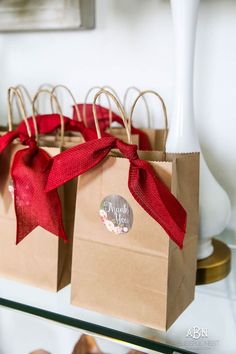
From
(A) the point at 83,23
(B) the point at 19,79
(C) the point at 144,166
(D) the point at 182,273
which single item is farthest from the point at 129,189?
(B) the point at 19,79

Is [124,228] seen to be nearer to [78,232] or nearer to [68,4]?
[78,232]

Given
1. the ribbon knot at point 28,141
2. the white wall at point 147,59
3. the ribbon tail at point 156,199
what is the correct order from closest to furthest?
the ribbon tail at point 156,199, the ribbon knot at point 28,141, the white wall at point 147,59

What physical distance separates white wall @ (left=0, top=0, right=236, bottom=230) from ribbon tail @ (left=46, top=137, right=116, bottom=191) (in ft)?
1.03

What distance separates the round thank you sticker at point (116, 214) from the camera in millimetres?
527

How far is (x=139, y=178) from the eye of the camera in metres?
0.50

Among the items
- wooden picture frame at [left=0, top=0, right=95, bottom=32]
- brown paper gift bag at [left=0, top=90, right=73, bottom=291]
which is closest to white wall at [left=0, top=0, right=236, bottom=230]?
wooden picture frame at [left=0, top=0, right=95, bottom=32]

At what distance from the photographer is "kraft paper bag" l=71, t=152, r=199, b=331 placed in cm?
52

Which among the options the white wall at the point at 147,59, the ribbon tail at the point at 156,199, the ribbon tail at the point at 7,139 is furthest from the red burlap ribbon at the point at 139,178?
the white wall at the point at 147,59

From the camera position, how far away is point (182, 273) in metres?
0.55

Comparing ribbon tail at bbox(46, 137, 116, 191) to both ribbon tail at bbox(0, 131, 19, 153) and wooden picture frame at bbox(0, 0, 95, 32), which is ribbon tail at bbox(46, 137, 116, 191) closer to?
ribbon tail at bbox(0, 131, 19, 153)

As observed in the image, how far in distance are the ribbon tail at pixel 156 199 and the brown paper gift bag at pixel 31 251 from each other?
14 centimetres

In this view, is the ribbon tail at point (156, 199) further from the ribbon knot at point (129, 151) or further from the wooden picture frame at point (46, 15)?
the wooden picture frame at point (46, 15)

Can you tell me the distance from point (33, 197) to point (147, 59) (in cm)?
38

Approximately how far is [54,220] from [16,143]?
131mm
